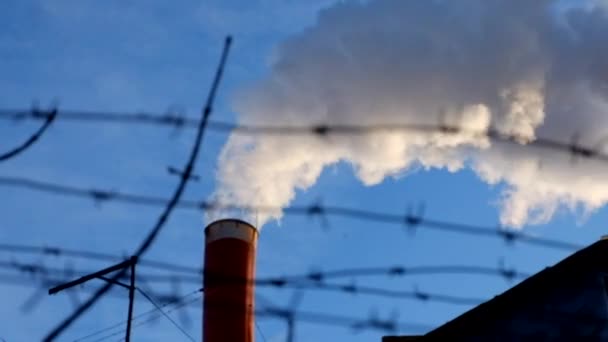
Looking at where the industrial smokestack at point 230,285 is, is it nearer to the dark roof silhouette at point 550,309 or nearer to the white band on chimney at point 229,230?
the white band on chimney at point 229,230

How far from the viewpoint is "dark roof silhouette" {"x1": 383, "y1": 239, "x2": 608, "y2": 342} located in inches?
563

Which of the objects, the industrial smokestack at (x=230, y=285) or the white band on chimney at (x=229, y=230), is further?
the white band on chimney at (x=229, y=230)

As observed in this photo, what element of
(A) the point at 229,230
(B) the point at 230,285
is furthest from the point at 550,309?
(A) the point at 229,230

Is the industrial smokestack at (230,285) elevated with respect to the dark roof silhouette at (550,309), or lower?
elevated

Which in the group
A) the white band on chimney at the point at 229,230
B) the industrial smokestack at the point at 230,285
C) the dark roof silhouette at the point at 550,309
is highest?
the white band on chimney at the point at 229,230

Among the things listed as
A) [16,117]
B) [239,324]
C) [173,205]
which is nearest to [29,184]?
[16,117]

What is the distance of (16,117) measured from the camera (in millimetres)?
6586

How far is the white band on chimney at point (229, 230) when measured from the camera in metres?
25.4

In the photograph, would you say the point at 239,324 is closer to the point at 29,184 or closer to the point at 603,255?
the point at 603,255

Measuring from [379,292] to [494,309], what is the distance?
771cm

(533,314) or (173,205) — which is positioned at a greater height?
(533,314)

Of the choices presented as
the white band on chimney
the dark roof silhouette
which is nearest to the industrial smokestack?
the white band on chimney

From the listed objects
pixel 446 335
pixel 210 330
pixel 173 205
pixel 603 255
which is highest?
pixel 210 330

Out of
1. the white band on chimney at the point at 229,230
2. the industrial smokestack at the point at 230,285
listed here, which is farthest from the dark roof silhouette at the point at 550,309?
the white band on chimney at the point at 229,230
